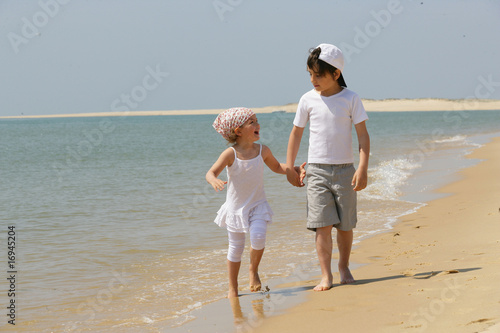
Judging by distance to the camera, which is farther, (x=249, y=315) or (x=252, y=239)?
(x=252, y=239)

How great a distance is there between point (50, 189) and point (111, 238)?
6.18 metres

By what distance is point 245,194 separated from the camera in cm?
424

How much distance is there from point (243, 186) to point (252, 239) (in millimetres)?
377

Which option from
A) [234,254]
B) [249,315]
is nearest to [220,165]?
[234,254]

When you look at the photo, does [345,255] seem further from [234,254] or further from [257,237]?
[234,254]

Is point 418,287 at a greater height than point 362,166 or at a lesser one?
lesser

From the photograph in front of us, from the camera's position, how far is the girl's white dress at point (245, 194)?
4219mm

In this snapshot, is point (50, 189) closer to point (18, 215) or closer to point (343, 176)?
point (18, 215)

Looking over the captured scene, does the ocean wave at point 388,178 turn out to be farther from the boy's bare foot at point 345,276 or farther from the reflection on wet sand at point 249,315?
A: the reflection on wet sand at point 249,315

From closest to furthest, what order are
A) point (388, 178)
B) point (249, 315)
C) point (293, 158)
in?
point (249, 315) → point (293, 158) → point (388, 178)

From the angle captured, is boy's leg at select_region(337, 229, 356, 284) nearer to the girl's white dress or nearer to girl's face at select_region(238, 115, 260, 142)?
the girl's white dress

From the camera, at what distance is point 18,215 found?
9.39 metres

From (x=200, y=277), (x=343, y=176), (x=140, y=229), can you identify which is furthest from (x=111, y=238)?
(x=343, y=176)

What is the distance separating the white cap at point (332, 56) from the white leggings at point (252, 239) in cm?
121
